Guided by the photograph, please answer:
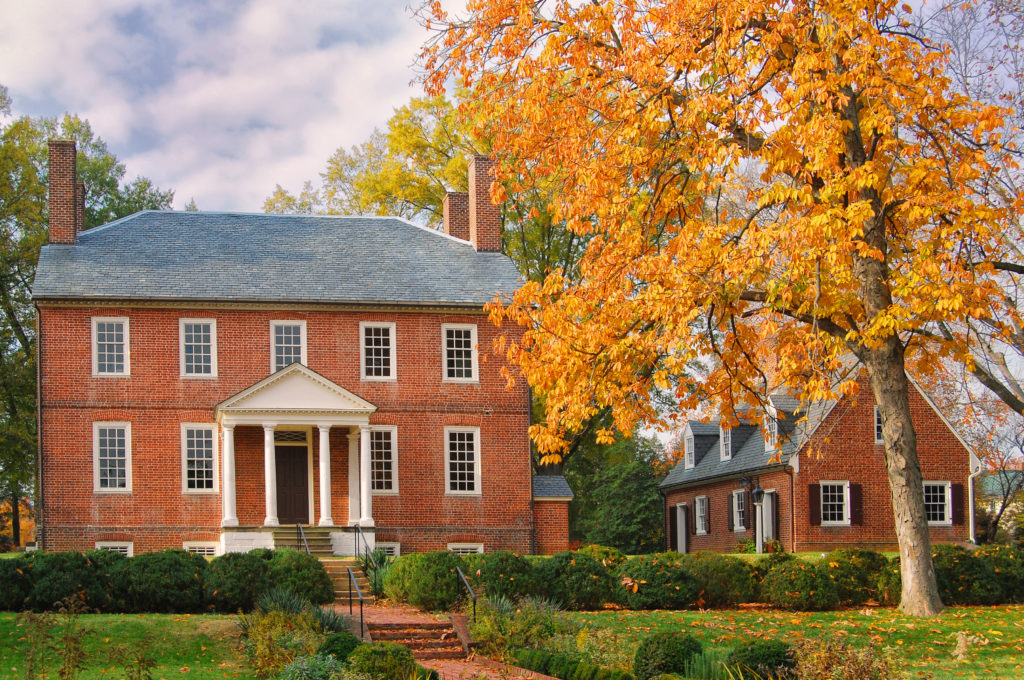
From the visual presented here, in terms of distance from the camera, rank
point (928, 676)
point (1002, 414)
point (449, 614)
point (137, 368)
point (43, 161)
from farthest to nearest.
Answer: point (43, 161) < point (1002, 414) < point (137, 368) < point (449, 614) < point (928, 676)

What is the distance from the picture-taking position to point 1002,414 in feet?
121

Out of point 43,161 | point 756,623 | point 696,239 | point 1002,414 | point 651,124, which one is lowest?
point 756,623

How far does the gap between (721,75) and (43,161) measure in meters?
31.4

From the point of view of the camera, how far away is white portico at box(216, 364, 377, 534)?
2745cm

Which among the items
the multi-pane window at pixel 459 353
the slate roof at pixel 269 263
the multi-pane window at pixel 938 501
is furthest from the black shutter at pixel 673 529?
the slate roof at pixel 269 263

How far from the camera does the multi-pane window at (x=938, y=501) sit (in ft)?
111

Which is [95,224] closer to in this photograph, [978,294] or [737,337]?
[737,337]

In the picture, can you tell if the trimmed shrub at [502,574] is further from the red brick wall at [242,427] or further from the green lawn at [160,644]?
the red brick wall at [242,427]

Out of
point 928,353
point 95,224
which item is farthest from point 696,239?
point 95,224

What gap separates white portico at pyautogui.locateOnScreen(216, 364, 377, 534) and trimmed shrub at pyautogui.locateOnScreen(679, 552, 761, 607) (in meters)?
9.36

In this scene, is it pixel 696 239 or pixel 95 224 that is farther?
pixel 95 224

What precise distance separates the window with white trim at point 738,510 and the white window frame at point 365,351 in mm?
13162

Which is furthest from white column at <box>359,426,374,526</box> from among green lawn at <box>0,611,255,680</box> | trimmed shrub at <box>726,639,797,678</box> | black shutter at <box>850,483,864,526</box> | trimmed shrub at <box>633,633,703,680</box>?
trimmed shrub at <box>726,639,797,678</box>

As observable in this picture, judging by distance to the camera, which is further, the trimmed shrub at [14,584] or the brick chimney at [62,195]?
the brick chimney at [62,195]
